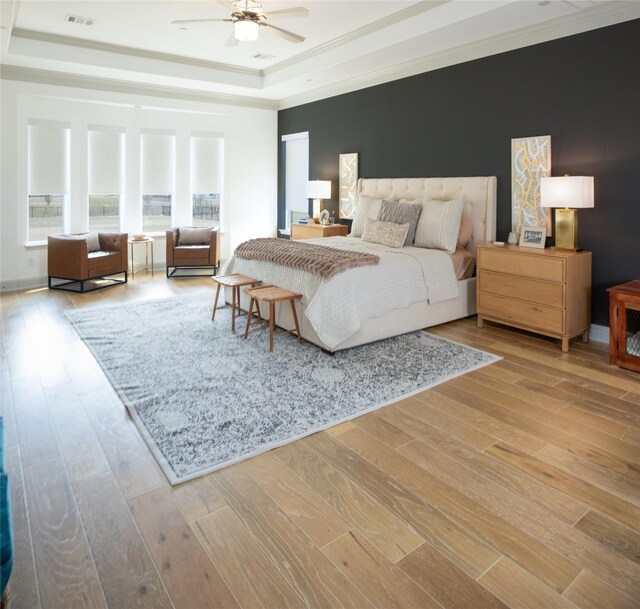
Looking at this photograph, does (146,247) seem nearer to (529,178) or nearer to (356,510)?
(529,178)

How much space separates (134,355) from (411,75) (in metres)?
4.36

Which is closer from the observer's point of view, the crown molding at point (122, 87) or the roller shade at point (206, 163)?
the crown molding at point (122, 87)

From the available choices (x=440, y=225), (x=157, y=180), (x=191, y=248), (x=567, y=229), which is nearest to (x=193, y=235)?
(x=191, y=248)

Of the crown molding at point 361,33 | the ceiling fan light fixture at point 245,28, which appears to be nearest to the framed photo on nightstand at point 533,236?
the crown molding at point 361,33

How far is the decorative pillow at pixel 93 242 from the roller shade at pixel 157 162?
4.01 feet

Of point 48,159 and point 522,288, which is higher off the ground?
point 48,159

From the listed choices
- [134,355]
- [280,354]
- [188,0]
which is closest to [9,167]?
[188,0]

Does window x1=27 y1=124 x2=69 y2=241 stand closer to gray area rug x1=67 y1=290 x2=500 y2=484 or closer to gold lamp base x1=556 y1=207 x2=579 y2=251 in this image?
gray area rug x1=67 y1=290 x2=500 y2=484

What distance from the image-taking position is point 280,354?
152 inches

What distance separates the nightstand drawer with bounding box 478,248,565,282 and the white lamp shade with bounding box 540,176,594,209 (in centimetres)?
45

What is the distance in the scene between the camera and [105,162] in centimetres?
692

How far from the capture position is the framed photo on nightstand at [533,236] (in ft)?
14.1

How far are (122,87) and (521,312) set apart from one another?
591 cm

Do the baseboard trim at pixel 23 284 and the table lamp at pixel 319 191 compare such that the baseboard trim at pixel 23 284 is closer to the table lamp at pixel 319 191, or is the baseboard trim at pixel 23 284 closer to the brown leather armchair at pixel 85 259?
the brown leather armchair at pixel 85 259
